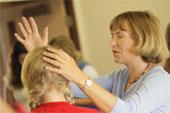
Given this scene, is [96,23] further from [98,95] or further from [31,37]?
[98,95]

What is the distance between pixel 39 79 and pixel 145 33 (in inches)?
16.9

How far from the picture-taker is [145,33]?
1.19 m

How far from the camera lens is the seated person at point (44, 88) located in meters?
0.96

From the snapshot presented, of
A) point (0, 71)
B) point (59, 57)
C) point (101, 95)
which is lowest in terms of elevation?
point (0, 71)

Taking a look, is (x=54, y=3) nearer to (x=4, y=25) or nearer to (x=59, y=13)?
(x=59, y=13)

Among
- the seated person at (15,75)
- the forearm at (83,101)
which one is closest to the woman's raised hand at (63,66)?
the forearm at (83,101)

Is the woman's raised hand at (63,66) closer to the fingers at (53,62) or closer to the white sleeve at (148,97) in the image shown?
the fingers at (53,62)

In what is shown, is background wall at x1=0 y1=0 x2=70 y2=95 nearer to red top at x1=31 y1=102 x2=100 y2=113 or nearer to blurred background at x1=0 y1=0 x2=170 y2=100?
blurred background at x1=0 y1=0 x2=170 y2=100

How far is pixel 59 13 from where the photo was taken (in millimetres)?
2268

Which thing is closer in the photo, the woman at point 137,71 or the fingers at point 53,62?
the fingers at point 53,62

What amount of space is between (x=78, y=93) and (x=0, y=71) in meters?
0.58

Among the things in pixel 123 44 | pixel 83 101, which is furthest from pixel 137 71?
pixel 83 101

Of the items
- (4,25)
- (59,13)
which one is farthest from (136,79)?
(59,13)

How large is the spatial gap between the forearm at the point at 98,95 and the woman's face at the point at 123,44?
11.2 inches
